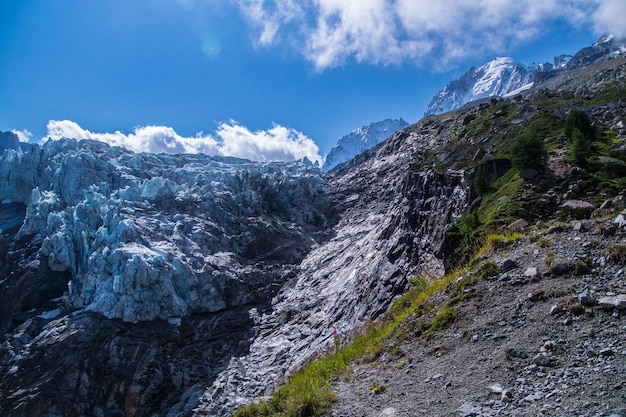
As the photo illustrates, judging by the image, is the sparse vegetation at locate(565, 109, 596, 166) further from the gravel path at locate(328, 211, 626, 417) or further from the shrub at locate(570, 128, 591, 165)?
the gravel path at locate(328, 211, 626, 417)

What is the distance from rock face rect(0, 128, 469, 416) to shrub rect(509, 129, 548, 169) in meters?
13.4

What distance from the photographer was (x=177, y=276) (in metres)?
82.8

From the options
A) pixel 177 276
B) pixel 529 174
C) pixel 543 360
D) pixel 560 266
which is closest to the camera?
pixel 543 360

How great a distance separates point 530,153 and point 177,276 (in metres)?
73.5

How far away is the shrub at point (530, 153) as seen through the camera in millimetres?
29719

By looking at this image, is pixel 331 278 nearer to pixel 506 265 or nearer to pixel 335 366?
pixel 335 366

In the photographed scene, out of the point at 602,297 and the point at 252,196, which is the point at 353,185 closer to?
the point at 252,196

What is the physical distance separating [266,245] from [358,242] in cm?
3204

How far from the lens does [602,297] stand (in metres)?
8.77

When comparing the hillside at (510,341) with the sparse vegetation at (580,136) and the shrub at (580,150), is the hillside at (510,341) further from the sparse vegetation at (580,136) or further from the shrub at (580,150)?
the sparse vegetation at (580,136)

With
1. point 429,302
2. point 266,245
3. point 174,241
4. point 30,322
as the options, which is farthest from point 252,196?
point 429,302

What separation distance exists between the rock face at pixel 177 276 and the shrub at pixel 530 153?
44.1 feet

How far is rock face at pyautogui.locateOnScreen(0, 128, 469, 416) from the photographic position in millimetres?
57031

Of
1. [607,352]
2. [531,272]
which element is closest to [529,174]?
[531,272]
